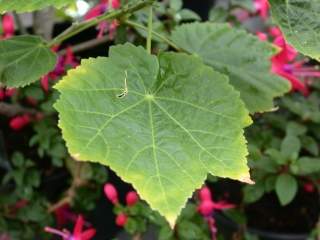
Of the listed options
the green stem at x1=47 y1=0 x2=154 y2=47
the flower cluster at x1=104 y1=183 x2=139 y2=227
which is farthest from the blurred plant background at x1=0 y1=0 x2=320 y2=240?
the green stem at x1=47 y1=0 x2=154 y2=47

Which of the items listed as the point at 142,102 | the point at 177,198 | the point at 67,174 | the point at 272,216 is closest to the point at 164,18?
the point at 67,174

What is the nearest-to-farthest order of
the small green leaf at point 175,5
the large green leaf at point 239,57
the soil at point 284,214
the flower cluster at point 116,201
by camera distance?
the large green leaf at point 239,57, the flower cluster at point 116,201, the small green leaf at point 175,5, the soil at point 284,214

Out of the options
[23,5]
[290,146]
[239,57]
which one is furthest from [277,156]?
[23,5]

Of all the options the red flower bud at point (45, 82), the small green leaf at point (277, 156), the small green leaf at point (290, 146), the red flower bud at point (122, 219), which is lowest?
the small green leaf at point (290, 146)

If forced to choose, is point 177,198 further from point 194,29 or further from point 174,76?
point 194,29

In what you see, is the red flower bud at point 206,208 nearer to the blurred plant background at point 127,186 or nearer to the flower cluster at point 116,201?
the blurred plant background at point 127,186

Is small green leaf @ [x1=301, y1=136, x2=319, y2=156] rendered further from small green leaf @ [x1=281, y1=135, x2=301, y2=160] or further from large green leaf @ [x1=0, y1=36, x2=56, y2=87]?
large green leaf @ [x1=0, y1=36, x2=56, y2=87]

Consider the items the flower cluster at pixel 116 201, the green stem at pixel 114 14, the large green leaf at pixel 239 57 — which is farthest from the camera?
the flower cluster at pixel 116 201

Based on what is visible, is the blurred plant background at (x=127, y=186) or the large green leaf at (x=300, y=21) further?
the blurred plant background at (x=127, y=186)

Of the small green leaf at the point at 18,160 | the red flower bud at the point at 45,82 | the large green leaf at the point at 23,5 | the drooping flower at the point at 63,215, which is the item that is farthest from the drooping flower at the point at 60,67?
the large green leaf at the point at 23,5
